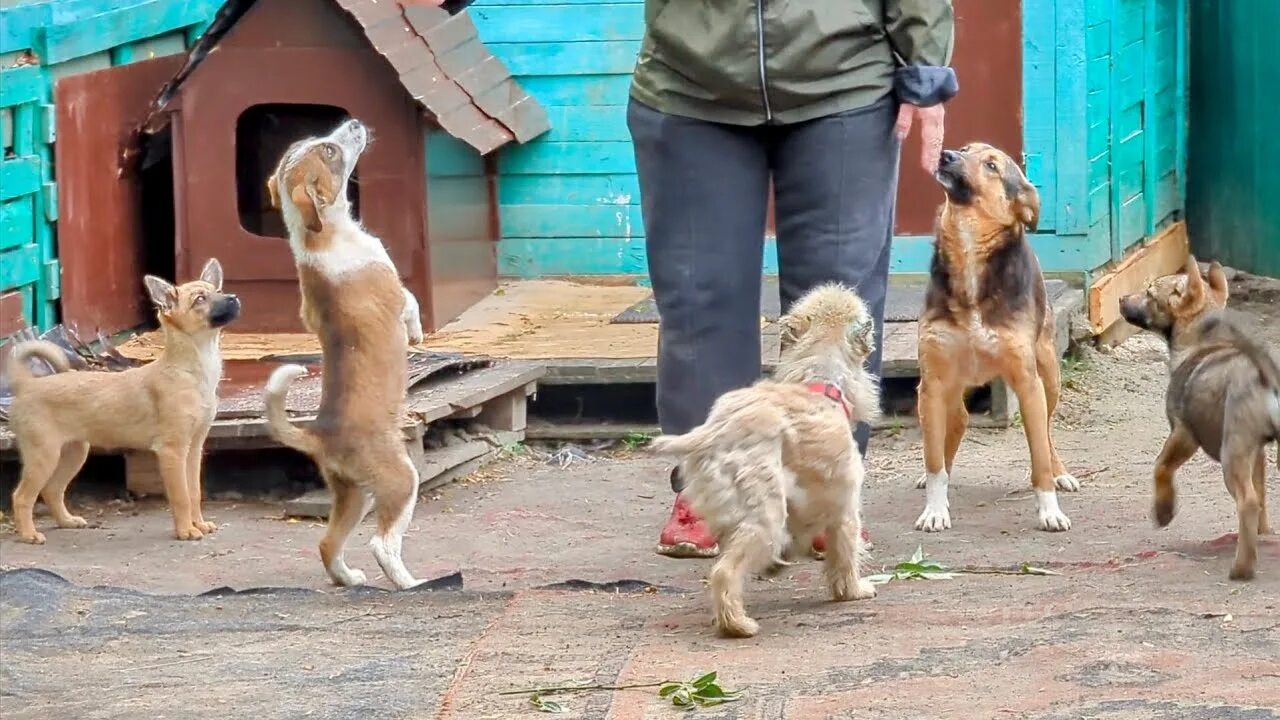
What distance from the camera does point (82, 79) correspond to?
865 centimetres

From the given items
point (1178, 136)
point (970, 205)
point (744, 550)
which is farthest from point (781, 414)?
point (1178, 136)

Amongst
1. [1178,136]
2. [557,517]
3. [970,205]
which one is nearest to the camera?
[970,205]

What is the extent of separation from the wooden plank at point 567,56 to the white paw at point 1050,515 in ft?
13.2

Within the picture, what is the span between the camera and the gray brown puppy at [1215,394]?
204 inches

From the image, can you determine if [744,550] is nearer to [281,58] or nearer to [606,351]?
[606,351]

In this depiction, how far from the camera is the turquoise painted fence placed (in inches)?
318

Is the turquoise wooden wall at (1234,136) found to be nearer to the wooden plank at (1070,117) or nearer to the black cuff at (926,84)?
the wooden plank at (1070,117)

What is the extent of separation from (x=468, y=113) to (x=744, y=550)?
15.8ft

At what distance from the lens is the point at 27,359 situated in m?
6.83

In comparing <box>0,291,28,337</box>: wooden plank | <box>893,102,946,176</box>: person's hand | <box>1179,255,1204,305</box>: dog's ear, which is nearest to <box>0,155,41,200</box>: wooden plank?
<box>0,291,28,337</box>: wooden plank

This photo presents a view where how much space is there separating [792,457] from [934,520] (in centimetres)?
182

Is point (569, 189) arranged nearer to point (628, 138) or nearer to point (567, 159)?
point (567, 159)

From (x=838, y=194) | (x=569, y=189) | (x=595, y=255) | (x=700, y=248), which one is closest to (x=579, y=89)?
(x=569, y=189)

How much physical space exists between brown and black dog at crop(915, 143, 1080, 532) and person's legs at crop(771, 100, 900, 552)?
2.85 feet
